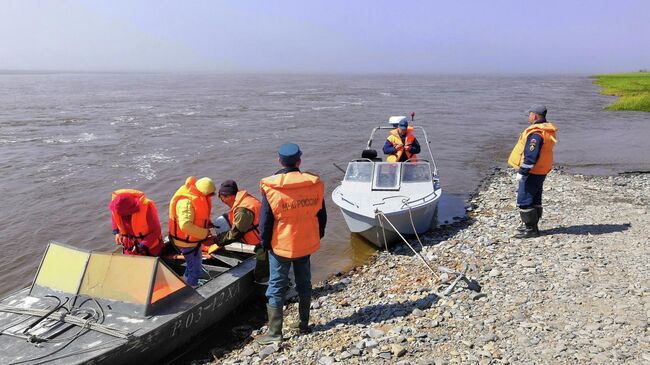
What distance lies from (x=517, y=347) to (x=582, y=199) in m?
7.87

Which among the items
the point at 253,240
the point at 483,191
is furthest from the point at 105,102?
the point at 253,240

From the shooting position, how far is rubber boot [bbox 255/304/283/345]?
19.8 ft

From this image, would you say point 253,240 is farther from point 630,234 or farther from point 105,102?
point 105,102

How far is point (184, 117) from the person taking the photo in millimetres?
33188

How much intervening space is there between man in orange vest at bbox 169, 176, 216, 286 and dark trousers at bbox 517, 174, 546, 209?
5252mm

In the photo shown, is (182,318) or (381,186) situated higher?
(381,186)

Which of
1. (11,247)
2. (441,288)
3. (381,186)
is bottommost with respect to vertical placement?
(11,247)

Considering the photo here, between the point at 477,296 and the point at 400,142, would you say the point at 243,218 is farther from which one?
the point at 400,142

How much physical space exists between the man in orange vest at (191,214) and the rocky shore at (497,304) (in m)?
1.43

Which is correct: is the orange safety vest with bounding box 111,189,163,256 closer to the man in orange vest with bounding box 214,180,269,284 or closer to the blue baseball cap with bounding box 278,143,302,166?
the man in orange vest with bounding box 214,180,269,284

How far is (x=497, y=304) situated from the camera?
248 inches

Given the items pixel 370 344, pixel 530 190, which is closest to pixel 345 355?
pixel 370 344

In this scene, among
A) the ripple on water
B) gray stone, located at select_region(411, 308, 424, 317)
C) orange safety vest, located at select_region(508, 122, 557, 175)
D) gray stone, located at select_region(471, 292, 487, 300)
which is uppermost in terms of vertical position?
orange safety vest, located at select_region(508, 122, 557, 175)

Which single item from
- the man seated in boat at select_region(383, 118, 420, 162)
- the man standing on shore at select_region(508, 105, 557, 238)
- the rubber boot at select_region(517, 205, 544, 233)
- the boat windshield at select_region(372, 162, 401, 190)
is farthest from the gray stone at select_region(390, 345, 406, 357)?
the man seated in boat at select_region(383, 118, 420, 162)
